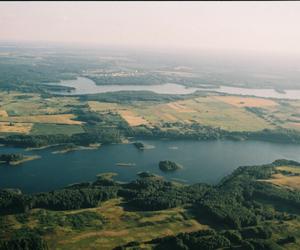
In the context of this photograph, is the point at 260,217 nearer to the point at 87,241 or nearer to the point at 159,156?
the point at 87,241

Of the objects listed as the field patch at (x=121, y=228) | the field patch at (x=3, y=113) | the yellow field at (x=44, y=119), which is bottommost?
the field patch at (x=121, y=228)

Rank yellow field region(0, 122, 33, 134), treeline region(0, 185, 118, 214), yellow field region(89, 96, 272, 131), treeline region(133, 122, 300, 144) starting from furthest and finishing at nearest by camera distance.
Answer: yellow field region(89, 96, 272, 131), treeline region(133, 122, 300, 144), yellow field region(0, 122, 33, 134), treeline region(0, 185, 118, 214)

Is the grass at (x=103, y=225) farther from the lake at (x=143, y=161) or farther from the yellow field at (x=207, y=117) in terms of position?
the yellow field at (x=207, y=117)

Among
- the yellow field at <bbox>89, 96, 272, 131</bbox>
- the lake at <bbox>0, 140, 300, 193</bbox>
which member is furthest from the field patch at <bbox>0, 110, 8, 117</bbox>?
the lake at <bbox>0, 140, 300, 193</bbox>

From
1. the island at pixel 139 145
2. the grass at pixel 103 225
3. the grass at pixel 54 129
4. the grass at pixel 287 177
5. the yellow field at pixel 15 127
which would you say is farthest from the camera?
the grass at pixel 54 129

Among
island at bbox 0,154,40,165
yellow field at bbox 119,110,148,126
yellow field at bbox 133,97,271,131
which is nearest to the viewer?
island at bbox 0,154,40,165

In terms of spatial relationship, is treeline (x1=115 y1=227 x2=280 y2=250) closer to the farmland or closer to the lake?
the lake

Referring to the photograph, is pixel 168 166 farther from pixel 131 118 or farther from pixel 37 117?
pixel 37 117

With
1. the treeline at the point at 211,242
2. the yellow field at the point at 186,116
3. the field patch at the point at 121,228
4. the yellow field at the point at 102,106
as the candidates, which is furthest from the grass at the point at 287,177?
the yellow field at the point at 102,106
